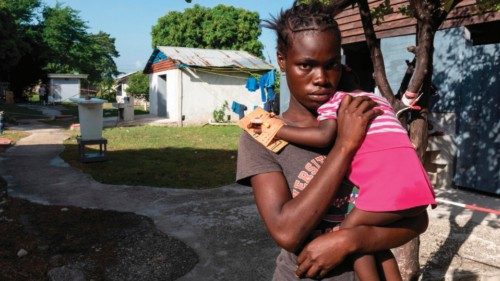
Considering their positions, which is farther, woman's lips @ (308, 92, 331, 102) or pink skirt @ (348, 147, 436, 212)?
woman's lips @ (308, 92, 331, 102)


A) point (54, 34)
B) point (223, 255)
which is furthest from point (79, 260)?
point (54, 34)

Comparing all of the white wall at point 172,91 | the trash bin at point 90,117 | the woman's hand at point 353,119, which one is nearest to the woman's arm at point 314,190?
the woman's hand at point 353,119

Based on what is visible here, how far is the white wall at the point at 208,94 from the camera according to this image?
67.7ft

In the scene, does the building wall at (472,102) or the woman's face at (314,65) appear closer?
the woman's face at (314,65)

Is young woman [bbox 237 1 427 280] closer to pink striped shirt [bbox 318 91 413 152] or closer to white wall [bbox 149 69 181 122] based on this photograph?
pink striped shirt [bbox 318 91 413 152]

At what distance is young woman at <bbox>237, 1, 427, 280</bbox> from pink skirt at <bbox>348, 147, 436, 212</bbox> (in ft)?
0.25

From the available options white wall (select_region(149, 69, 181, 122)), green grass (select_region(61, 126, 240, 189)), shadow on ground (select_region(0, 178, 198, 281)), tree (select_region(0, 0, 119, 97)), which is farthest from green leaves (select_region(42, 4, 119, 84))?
shadow on ground (select_region(0, 178, 198, 281))

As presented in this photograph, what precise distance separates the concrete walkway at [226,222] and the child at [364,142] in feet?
10.0

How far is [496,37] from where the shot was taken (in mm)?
7785

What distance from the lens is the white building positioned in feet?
67.1

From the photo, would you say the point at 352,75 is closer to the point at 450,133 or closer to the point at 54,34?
the point at 450,133

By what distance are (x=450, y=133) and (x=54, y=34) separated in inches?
1636

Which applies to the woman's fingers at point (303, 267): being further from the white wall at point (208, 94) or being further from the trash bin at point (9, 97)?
the trash bin at point (9, 97)

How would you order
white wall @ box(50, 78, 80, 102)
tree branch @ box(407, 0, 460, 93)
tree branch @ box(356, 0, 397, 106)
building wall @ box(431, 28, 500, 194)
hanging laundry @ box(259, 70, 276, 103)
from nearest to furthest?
tree branch @ box(407, 0, 460, 93)
tree branch @ box(356, 0, 397, 106)
building wall @ box(431, 28, 500, 194)
hanging laundry @ box(259, 70, 276, 103)
white wall @ box(50, 78, 80, 102)
